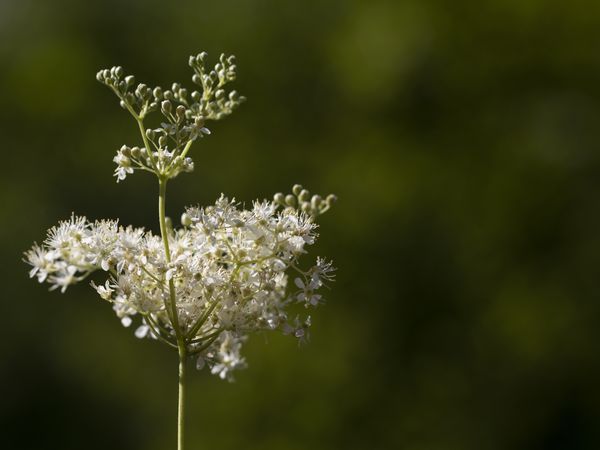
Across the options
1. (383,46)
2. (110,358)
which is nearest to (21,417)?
(110,358)

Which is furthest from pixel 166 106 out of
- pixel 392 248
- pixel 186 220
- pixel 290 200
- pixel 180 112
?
pixel 392 248

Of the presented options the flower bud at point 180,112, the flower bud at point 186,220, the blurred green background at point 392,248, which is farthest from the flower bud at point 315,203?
the blurred green background at point 392,248

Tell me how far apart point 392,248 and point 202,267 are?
14105mm

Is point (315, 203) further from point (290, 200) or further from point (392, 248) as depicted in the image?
point (392, 248)

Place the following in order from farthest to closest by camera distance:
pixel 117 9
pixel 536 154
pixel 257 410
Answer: pixel 117 9, pixel 536 154, pixel 257 410

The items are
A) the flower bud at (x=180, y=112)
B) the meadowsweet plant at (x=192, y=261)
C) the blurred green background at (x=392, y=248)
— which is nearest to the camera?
the meadowsweet plant at (x=192, y=261)

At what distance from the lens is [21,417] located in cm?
1675

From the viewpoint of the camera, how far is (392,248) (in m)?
16.7

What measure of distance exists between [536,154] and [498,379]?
4726mm

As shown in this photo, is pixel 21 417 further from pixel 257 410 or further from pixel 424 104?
pixel 424 104

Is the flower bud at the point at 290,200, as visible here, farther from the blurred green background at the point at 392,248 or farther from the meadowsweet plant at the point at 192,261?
the blurred green background at the point at 392,248

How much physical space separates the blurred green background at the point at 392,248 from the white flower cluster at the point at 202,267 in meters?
12.8

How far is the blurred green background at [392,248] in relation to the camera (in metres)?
16.0

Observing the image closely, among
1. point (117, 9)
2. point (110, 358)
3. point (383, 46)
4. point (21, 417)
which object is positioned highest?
point (117, 9)
